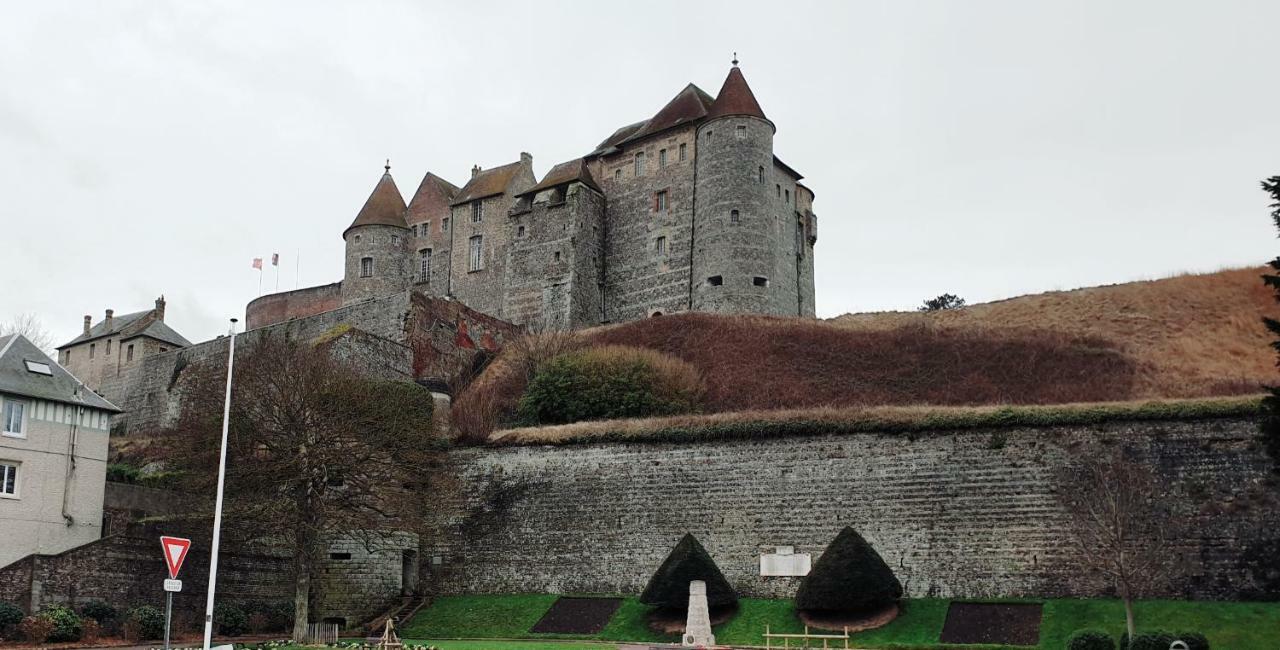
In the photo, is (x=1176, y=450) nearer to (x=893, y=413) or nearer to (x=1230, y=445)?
(x=1230, y=445)

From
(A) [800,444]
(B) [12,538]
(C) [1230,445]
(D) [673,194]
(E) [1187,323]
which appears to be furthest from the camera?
(D) [673,194]

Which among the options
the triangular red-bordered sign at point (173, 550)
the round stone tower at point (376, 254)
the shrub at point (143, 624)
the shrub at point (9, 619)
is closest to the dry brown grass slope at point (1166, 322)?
the round stone tower at point (376, 254)

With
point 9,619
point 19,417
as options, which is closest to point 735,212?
point 19,417

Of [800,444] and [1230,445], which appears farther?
[800,444]

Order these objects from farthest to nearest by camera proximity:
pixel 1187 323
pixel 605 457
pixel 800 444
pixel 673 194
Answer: pixel 673 194
pixel 1187 323
pixel 605 457
pixel 800 444

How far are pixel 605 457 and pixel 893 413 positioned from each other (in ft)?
26.9

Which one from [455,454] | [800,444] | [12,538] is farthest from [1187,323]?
[12,538]

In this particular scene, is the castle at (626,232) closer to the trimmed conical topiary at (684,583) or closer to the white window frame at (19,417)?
the trimmed conical topiary at (684,583)

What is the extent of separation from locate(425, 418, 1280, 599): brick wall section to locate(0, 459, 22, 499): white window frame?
11.0m

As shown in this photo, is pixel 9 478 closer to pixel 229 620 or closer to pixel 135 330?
pixel 229 620

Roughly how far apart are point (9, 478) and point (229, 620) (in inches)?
257

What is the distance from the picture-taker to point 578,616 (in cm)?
2959

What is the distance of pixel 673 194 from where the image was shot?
54.3 m

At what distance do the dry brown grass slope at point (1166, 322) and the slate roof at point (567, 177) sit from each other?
1575 cm
